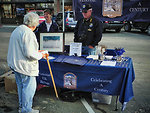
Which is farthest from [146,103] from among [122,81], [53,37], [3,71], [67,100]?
[3,71]

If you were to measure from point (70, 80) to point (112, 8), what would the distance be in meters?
2.22

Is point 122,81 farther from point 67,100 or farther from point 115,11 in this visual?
point 115,11

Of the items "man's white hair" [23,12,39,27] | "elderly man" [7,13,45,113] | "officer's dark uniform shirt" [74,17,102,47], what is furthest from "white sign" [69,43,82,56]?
"man's white hair" [23,12,39,27]

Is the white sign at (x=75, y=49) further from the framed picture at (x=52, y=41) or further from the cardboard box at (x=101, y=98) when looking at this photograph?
the cardboard box at (x=101, y=98)

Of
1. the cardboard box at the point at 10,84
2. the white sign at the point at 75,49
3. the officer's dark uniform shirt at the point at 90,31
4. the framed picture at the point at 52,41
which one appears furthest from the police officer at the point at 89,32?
the cardboard box at the point at 10,84

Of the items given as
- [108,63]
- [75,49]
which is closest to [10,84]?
[75,49]

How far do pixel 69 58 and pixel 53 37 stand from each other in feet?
2.11

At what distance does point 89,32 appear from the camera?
13.7ft

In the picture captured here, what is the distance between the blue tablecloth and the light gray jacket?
79 cm

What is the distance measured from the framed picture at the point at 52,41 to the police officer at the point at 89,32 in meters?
0.50

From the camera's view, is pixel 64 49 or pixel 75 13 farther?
pixel 75 13

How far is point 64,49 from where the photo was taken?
4316 millimetres

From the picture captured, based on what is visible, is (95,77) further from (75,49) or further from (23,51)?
(23,51)

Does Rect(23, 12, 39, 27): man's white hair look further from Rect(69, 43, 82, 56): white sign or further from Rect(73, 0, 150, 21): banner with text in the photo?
Rect(73, 0, 150, 21): banner with text
